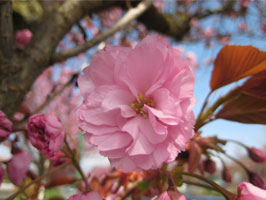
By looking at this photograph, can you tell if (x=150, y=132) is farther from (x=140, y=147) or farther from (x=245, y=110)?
(x=245, y=110)

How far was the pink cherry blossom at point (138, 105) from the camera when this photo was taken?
0.92ft

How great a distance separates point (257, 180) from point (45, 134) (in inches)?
16.6

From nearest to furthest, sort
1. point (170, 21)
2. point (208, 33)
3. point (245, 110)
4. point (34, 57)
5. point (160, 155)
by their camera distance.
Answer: point (160, 155) → point (245, 110) → point (34, 57) → point (170, 21) → point (208, 33)

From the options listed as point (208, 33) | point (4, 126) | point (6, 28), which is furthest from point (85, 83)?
point (208, 33)

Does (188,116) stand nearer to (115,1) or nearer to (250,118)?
(250,118)

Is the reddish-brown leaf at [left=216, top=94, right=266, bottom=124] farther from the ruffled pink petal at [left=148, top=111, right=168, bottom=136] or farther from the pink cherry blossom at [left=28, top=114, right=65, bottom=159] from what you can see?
the pink cherry blossom at [left=28, top=114, right=65, bottom=159]

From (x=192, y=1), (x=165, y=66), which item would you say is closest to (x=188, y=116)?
(x=165, y=66)

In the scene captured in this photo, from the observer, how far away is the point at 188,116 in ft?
0.91

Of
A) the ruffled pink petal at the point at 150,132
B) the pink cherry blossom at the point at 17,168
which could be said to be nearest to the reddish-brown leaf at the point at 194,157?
the ruffled pink petal at the point at 150,132

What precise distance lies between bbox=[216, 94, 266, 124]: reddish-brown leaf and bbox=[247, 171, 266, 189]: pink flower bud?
14 centimetres

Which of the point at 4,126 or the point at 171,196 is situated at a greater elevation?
the point at 4,126

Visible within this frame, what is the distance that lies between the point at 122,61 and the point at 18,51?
0.51 m

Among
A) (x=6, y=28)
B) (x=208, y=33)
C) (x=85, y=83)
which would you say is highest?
(x=6, y=28)

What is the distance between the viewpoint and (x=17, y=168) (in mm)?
460
